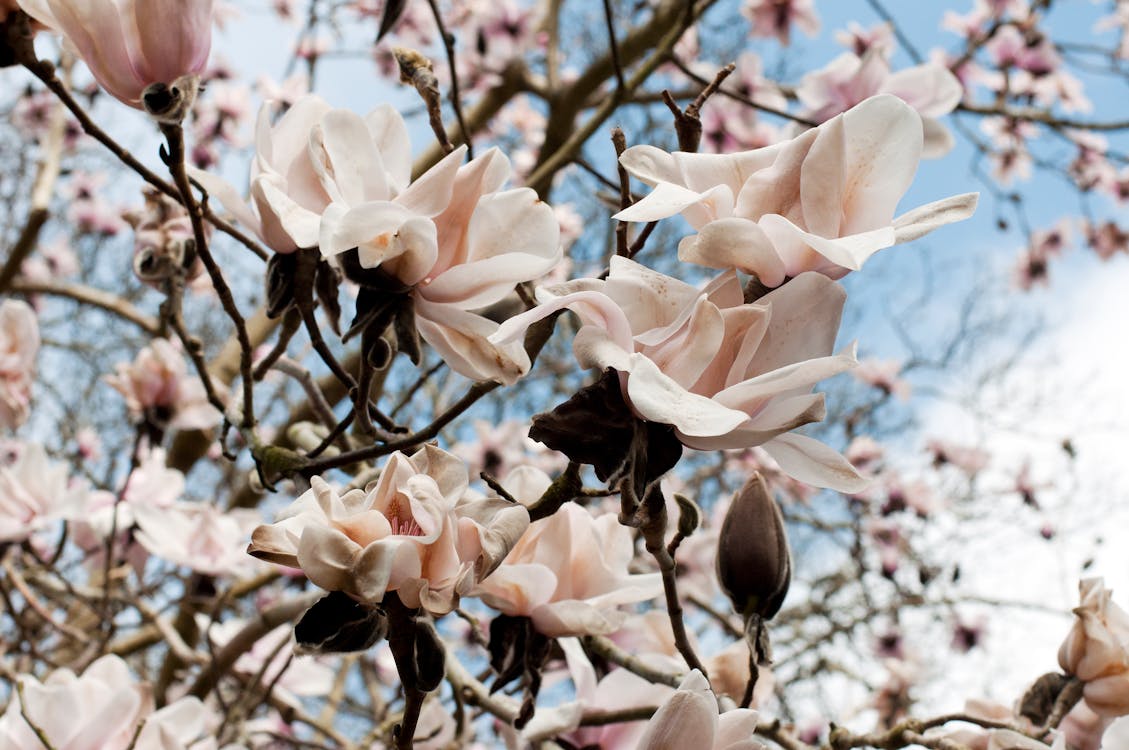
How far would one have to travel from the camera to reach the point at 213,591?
4.50ft

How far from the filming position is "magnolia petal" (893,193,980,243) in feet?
1.42

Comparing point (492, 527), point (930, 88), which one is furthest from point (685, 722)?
point (930, 88)

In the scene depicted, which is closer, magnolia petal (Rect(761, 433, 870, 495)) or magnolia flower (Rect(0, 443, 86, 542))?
magnolia petal (Rect(761, 433, 870, 495))

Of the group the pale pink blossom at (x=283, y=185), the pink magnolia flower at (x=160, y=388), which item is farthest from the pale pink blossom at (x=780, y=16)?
the pale pink blossom at (x=283, y=185)

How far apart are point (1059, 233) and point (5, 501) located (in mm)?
3955

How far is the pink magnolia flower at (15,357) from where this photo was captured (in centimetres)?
117

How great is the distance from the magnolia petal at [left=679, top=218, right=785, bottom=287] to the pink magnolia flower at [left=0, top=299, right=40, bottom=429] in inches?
41.2

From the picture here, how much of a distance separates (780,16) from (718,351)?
8.43ft

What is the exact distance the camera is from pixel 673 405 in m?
0.38

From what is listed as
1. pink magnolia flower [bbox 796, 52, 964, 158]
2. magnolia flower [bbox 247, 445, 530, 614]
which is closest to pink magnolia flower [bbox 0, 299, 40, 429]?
magnolia flower [bbox 247, 445, 530, 614]

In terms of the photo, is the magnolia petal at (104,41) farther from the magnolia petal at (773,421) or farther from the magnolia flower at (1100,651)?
the magnolia flower at (1100,651)

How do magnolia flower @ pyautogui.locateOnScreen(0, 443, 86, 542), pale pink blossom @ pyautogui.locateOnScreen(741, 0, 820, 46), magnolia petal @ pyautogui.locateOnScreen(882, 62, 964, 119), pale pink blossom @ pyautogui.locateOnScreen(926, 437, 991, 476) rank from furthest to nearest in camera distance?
pale pink blossom @ pyautogui.locateOnScreen(926, 437, 991, 476) → pale pink blossom @ pyautogui.locateOnScreen(741, 0, 820, 46) → magnolia petal @ pyautogui.locateOnScreen(882, 62, 964, 119) → magnolia flower @ pyautogui.locateOnScreen(0, 443, 86, 542)

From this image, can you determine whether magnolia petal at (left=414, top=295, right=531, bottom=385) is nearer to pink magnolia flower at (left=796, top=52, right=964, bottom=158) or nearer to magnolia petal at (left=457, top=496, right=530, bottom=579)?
magnolia petal at (left=457, top=496, right=530, bottom=579)

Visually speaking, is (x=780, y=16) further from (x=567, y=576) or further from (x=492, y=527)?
(x=492, y=527)
